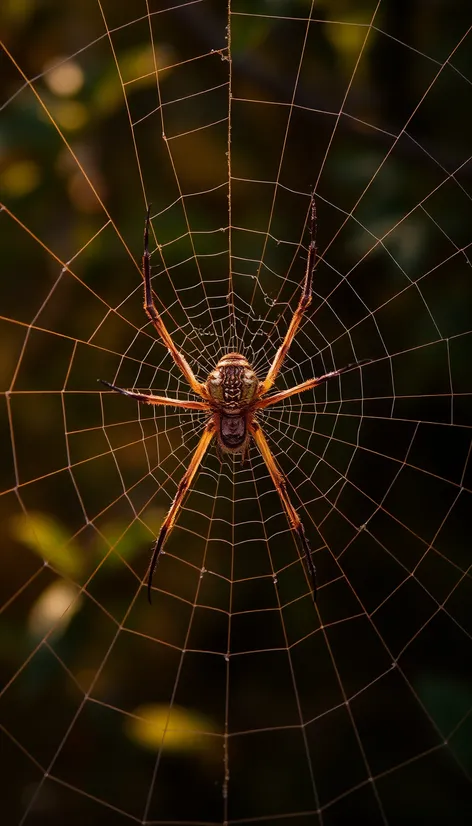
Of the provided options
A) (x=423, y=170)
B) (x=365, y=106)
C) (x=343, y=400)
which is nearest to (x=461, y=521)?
(x=343, y=400)

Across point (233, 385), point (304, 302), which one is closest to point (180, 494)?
point (233, 385)

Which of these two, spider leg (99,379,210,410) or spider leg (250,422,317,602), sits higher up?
spider leg (99,379,210,410)

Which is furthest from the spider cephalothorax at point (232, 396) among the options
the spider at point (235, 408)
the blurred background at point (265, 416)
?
the blurred background at point (265, 416)

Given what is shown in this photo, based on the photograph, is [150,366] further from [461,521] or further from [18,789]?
[18,789]

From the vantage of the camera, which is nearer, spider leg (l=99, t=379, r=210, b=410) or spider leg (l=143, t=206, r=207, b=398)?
spider leg (l=143, t=206, r=207, b=398)

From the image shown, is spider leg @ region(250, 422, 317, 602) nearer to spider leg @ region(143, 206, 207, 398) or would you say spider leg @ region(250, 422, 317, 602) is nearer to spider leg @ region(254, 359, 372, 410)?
spider leg @ region(254, 359, 372, 410)

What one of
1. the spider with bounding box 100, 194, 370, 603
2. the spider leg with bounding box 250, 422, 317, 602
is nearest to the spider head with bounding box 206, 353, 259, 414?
the spider with bounding box 100, 194, 370, 603

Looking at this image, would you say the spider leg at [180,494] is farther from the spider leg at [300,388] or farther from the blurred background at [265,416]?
the spider leg at [300,388]
